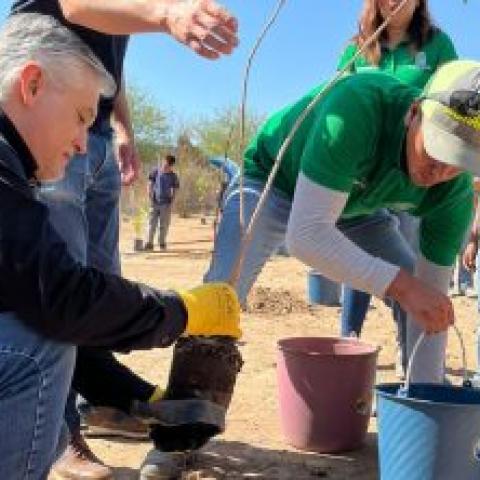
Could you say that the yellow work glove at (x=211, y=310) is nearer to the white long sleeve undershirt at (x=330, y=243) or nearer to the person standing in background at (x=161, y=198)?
the white long sleeve undershirt at (x=330, y=243)

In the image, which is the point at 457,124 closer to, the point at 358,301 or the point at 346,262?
the point at 346,262

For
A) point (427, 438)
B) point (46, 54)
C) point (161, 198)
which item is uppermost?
point (46, 54)

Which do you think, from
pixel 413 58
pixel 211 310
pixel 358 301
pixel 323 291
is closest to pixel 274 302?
pixel 323 291

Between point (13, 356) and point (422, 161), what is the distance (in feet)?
4.61

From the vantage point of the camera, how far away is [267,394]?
4.13 m

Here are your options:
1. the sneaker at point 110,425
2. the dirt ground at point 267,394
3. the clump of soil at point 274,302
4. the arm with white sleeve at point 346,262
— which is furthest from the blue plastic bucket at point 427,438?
the clump of soil at point 274,302

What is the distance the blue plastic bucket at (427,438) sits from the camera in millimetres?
2549

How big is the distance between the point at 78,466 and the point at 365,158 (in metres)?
1.28

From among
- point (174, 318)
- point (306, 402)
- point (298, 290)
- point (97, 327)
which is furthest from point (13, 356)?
point (298, 290)

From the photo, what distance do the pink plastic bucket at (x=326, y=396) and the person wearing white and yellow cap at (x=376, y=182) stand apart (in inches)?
8.7

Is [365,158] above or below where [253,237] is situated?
above

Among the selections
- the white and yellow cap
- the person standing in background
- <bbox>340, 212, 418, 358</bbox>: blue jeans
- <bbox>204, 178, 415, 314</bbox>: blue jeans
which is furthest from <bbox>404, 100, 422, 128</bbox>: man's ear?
the person standing in background

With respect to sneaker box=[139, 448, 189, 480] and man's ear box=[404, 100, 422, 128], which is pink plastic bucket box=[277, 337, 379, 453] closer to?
sneaker box=[139, 448, 189, 480]

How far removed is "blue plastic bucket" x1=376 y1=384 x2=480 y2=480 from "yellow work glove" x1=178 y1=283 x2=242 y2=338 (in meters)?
0.69
